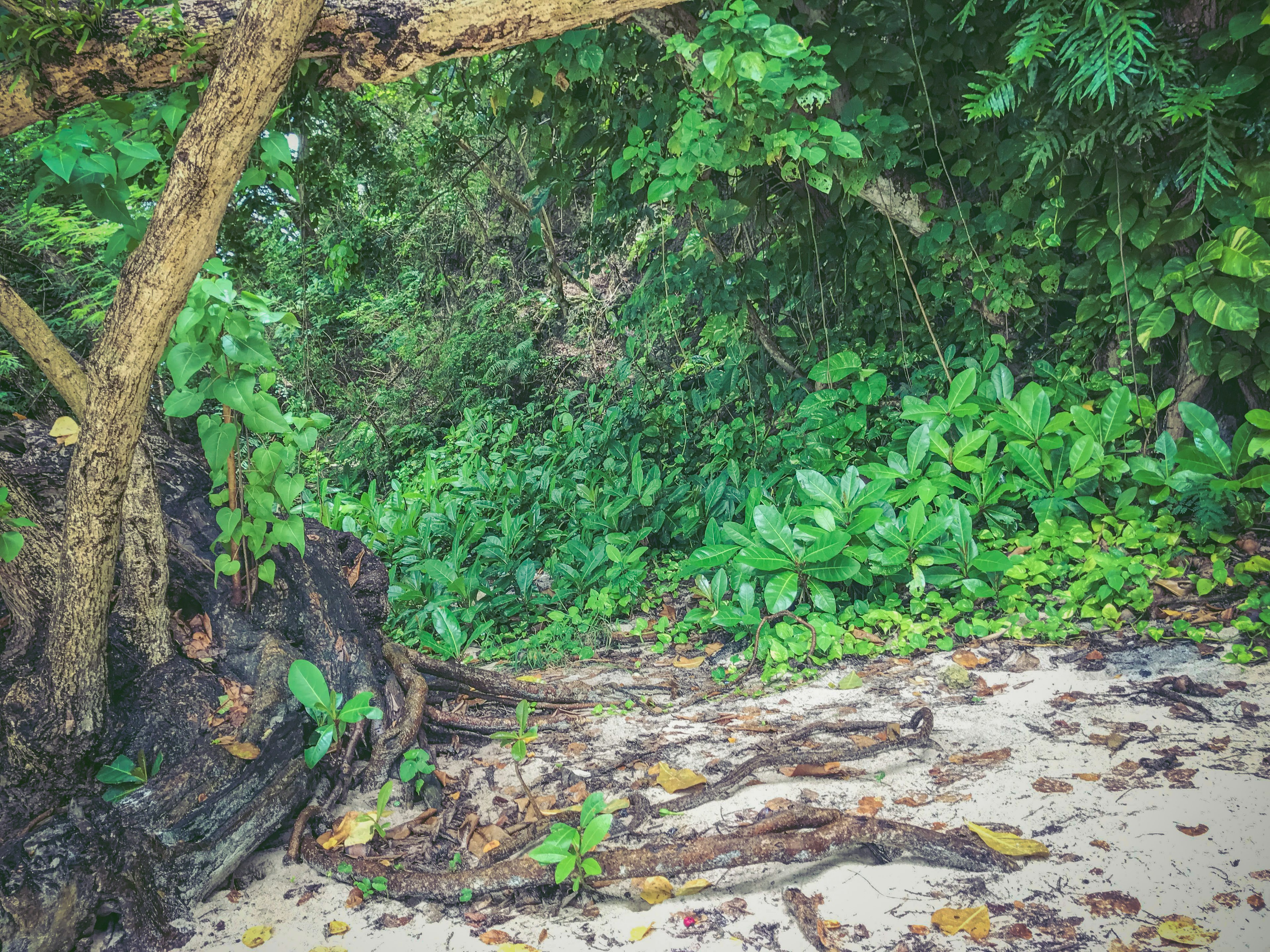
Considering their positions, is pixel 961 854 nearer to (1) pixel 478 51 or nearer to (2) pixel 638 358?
(1) pixel 478 51

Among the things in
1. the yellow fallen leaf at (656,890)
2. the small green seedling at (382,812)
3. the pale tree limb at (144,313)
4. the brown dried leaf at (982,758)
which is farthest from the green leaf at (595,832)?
the pale tree limb at (144,313)

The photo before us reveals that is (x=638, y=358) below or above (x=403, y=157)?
below

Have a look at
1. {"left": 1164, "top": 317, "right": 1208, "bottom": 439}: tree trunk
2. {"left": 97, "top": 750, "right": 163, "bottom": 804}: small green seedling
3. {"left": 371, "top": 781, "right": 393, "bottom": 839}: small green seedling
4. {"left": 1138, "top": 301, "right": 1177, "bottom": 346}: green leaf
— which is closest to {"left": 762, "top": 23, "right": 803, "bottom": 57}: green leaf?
{"left": 1138, "top": 301, "right": 1177, "bottom": 346}: green leaf

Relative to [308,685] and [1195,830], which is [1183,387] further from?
[308,685]

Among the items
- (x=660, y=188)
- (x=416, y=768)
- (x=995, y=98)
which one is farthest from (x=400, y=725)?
(x=995, y=98)

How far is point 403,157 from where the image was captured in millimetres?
8398

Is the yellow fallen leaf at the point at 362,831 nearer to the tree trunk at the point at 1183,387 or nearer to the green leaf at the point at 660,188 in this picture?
the green leaf at the point at 660,188

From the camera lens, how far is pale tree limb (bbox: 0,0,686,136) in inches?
87.0

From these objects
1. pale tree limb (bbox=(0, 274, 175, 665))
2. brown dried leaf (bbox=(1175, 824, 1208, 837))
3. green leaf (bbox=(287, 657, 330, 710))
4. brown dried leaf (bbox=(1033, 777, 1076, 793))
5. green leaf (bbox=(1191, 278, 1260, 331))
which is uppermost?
green leaf (bbox=(1191, 278, 1260, 331))

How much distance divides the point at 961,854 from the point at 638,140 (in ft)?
11.9

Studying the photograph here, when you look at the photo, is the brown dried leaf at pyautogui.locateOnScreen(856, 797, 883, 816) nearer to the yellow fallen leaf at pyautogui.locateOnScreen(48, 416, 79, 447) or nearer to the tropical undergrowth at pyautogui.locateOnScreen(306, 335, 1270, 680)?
the tropical undergrowth at pyautogui.locateOnScreen(306, 335, 1270, 680)

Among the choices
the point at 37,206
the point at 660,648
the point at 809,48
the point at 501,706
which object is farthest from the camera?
the point at 660,648

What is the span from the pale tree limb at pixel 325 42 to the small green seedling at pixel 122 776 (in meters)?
1.94

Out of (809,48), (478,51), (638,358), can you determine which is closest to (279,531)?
(478,51)
